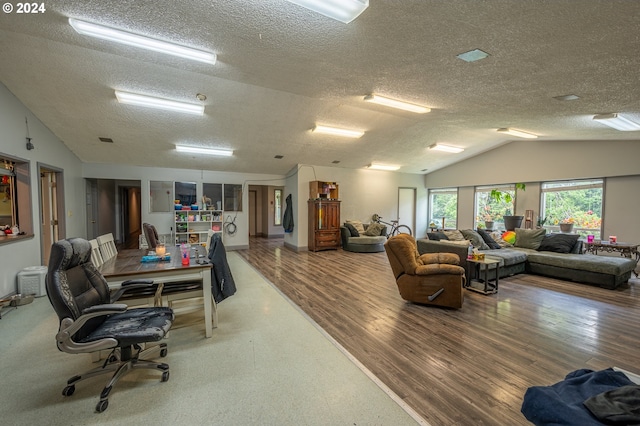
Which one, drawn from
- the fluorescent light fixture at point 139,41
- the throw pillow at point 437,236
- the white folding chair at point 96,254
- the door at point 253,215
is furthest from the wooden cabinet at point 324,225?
the white folding chair at point 96,254

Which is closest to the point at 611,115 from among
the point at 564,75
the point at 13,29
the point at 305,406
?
the point at 564,75

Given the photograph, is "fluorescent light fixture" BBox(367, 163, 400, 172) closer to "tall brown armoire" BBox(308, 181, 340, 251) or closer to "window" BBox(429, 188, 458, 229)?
"tall brown armoire" BBox(308, 181, 340, 251)

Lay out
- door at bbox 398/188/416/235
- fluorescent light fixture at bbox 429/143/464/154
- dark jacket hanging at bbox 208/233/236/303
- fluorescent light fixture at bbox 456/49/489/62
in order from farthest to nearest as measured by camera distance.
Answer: door at bbox 398/188/416/235
fluorescent light fixture at bbox 429/143/464/154
dark jacket hanging at bbox 208/233/236/303
fluorescent light fixture at bbox 456/49/489/62

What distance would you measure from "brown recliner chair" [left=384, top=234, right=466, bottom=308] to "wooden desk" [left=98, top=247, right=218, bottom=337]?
2.36 meters

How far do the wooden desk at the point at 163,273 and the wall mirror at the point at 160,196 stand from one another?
16.6 ft

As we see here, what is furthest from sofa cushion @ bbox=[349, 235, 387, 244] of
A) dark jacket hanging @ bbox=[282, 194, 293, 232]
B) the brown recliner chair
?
the brown recliner chair

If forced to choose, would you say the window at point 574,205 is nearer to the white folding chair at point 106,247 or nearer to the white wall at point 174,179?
the white wall at point 174,179

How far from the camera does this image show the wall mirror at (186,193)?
25.0 feet

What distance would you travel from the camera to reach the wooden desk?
7.97 ft

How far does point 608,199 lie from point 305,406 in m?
7.65

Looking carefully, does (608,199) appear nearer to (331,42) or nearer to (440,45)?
(440,45)

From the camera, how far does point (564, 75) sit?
8.94 ft

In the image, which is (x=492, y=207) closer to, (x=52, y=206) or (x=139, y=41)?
(x=139, y=41)

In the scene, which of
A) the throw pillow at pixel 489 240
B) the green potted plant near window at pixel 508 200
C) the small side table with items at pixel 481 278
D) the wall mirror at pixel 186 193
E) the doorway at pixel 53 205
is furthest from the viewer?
the wall mirror at pixel 186 193
